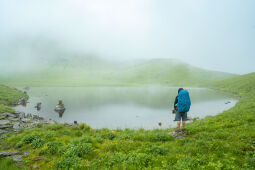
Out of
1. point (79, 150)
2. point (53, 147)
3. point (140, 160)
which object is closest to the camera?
point (140, 160)

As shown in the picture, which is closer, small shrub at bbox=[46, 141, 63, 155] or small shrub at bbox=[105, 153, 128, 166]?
small shrub at bbox=[105, 153, 128, 166]

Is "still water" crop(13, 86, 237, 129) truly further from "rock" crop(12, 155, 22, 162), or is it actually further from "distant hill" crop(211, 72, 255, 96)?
"distant hill" crop(211, 72, 255, 96)

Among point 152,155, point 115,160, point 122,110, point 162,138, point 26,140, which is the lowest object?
point 122,110

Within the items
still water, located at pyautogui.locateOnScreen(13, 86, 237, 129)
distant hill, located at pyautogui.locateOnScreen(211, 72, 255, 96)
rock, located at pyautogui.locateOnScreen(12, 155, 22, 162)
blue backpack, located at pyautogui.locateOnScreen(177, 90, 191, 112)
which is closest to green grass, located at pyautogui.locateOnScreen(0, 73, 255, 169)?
rock, located at pyautogui.locateOnScreen(12, 155, 22, 162)

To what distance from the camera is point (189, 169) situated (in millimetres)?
Answer: 5090

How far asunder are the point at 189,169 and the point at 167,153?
2.32 m

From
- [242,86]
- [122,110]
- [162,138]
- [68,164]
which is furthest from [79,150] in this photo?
[242,86]

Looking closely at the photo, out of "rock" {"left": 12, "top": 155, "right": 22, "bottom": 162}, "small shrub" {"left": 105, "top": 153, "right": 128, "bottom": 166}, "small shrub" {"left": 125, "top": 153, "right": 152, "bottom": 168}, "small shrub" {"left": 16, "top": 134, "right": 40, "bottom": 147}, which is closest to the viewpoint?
"small shrub" {"left": 125, "top": 153, "right": 152, "bottom": 168}

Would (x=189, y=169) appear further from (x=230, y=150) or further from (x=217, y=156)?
(x=230, y=150)

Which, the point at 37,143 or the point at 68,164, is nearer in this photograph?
the point at 68,164

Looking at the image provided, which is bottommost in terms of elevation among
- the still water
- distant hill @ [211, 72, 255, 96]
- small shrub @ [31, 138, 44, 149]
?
the still water

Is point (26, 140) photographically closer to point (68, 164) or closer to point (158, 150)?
point (68, 164)

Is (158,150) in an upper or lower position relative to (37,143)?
upper

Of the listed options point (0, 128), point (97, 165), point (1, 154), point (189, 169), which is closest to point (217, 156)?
point (189, 169)
